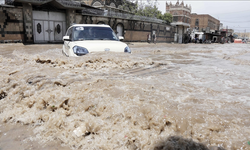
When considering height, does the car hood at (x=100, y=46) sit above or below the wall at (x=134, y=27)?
below

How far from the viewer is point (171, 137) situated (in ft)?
7.25

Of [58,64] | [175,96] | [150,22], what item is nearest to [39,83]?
[58,64]

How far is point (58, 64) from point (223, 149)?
476cm

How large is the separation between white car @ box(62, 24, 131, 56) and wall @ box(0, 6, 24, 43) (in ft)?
36.2

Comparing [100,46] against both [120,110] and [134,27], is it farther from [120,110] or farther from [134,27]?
[134,27]

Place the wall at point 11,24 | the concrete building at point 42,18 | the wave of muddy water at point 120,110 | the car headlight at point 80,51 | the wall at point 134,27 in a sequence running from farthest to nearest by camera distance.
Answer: the wall at point 134,27 → the concrete building at point 42,18 → the wall at point 11,24 → the car headlight at point 80,51 → the wave of muddy water at point 120,110

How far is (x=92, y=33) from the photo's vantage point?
6.41 meters

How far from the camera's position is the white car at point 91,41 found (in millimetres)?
5422

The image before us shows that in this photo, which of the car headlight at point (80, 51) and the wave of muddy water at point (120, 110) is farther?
the car headlight at point (80, 51)

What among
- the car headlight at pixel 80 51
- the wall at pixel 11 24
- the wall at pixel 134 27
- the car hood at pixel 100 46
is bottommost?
the car headlight at pixel 80 51

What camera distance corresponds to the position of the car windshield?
6223mm

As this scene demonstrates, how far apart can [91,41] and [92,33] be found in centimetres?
66

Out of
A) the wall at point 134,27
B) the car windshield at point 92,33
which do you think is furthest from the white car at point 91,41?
the wall at point 134,27

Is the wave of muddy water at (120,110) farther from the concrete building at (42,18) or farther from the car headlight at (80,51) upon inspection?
the concrete building at (42,18)
